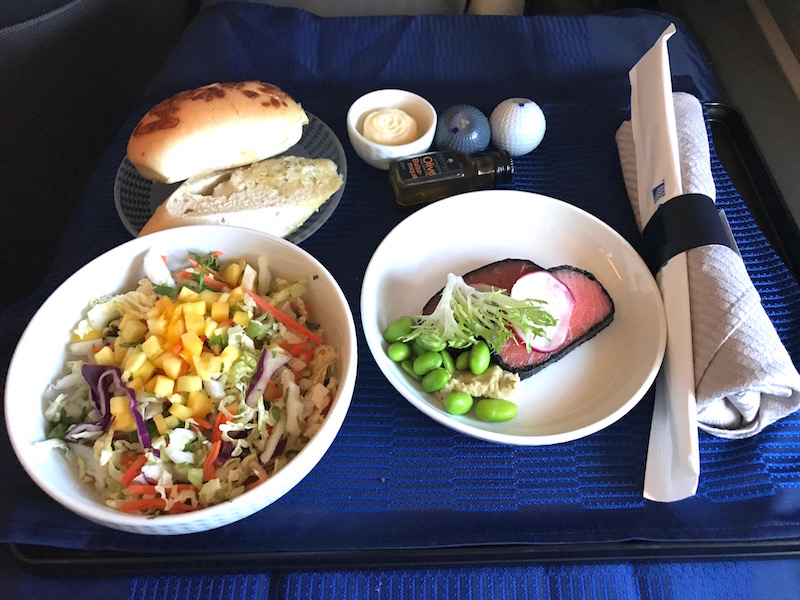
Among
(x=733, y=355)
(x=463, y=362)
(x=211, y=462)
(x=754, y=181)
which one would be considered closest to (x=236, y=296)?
(x=211, y=462)

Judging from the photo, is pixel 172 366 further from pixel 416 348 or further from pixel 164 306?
pixel 416 348

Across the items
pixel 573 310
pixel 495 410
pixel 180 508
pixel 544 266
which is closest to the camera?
pixel 180 508

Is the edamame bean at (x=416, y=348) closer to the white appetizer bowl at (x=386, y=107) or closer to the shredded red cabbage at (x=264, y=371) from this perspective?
the shredded red cabbage at (x=264, y=371)

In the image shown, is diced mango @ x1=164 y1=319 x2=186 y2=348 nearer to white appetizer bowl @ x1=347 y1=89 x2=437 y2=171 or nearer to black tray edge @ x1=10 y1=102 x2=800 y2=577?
black tray edge @ x1=10 y1=102 x2=800 y2=577

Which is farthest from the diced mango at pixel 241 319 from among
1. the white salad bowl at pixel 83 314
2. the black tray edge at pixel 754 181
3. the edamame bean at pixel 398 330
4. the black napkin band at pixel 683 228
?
the black tray edge at pixel 754 181

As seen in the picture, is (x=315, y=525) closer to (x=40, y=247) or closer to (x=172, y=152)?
(x=172, y=152)

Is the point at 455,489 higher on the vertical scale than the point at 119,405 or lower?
lower
